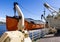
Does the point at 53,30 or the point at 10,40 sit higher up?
the point at 10,40

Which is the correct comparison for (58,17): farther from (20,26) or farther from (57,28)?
(20,26)

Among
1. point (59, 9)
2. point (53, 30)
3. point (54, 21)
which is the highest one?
point (59, 9)

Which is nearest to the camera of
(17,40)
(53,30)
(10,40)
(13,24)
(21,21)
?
(10,40)

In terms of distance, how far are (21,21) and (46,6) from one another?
25746 millimetres

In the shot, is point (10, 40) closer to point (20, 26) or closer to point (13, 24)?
point (20, 26)

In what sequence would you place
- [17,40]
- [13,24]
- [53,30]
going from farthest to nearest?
[53,30]
[13,24]
[17,40]

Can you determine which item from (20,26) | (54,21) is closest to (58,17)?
(54,21)

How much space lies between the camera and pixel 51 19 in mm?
29656

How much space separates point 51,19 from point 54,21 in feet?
3.30

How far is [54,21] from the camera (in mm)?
28938

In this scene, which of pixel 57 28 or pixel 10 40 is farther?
pixel 57 28

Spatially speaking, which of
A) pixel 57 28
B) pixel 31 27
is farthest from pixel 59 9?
pixel 31 27

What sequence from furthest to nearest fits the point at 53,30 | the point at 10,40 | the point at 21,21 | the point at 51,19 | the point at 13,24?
the point at 51,19, the point at 53,30, the point at 13,24, the point at 21,21, the point at 10,40

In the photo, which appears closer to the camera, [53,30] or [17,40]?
[17,40]
